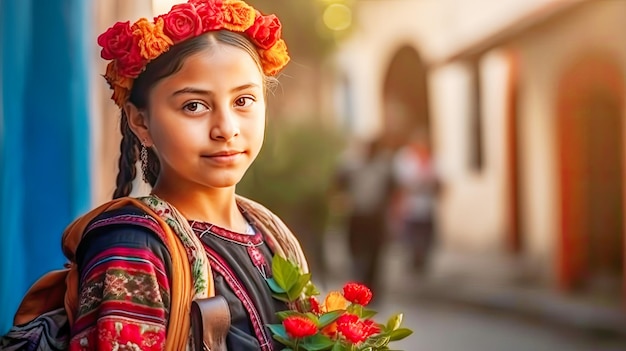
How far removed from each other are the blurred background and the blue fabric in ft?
12.9

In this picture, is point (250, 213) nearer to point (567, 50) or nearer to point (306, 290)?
point (306, 290)

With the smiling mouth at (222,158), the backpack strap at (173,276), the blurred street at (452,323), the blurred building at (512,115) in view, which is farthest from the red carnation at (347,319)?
the blurred building at (512,115)

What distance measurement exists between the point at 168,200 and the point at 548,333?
6.12 meters

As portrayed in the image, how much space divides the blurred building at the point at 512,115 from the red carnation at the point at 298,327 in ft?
19.6

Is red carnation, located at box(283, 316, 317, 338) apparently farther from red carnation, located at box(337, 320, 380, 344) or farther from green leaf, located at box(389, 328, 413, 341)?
green leaf, located at box(389, 328, 413, 341)

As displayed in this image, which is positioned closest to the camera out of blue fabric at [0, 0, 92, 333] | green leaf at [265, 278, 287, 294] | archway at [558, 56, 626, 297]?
green leaf at [265, 278, 287, 294]

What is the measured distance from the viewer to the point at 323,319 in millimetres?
1980

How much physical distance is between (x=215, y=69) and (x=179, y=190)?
0.23m

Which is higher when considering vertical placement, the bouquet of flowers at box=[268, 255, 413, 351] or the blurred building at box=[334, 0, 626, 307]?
the blurred building at box=[334, 0, 626, 307]

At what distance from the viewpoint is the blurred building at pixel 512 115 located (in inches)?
306

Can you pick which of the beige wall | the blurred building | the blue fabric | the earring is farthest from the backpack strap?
the beige wall

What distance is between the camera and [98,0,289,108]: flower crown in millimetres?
1913

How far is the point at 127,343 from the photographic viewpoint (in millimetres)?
1789

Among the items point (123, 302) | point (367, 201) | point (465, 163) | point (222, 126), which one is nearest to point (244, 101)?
point (222, 126)
